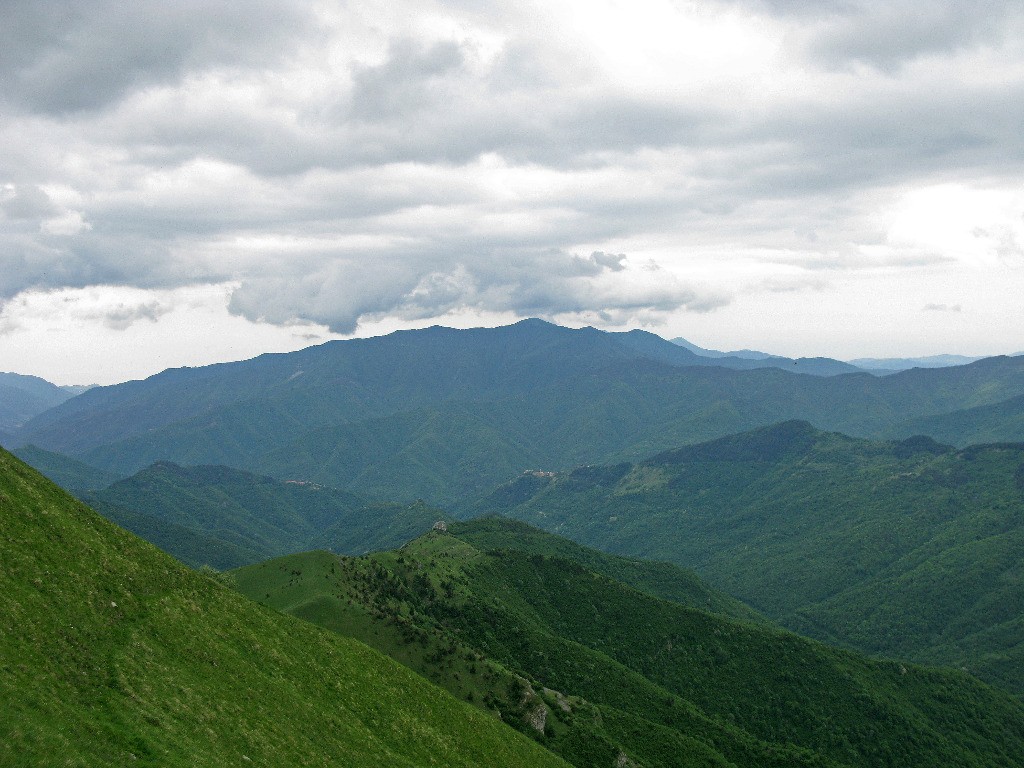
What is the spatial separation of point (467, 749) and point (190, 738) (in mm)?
46937

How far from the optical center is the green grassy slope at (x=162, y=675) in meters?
46.6

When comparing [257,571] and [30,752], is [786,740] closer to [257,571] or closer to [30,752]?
[257,571]

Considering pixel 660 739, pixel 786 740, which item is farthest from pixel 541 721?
pixel 786 740

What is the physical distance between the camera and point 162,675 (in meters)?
58.1

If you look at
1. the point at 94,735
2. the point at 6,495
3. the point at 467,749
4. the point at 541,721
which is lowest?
the point at 541,721

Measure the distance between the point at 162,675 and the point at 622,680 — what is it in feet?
386

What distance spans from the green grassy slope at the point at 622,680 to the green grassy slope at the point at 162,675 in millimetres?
25818

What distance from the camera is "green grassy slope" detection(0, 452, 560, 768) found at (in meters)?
46.6

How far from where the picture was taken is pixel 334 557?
157 meters

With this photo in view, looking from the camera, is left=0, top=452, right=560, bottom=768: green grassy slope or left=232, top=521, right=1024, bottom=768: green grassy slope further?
left=232, top=521, right=1024, bottom=768: green grassy slope

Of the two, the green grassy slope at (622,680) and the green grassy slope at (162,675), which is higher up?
the green grassy slope at (162,675)

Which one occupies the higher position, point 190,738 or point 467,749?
point 190,738

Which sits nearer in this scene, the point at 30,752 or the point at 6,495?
the point at 30,752

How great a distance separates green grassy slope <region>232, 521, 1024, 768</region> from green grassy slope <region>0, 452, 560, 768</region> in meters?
25.8
